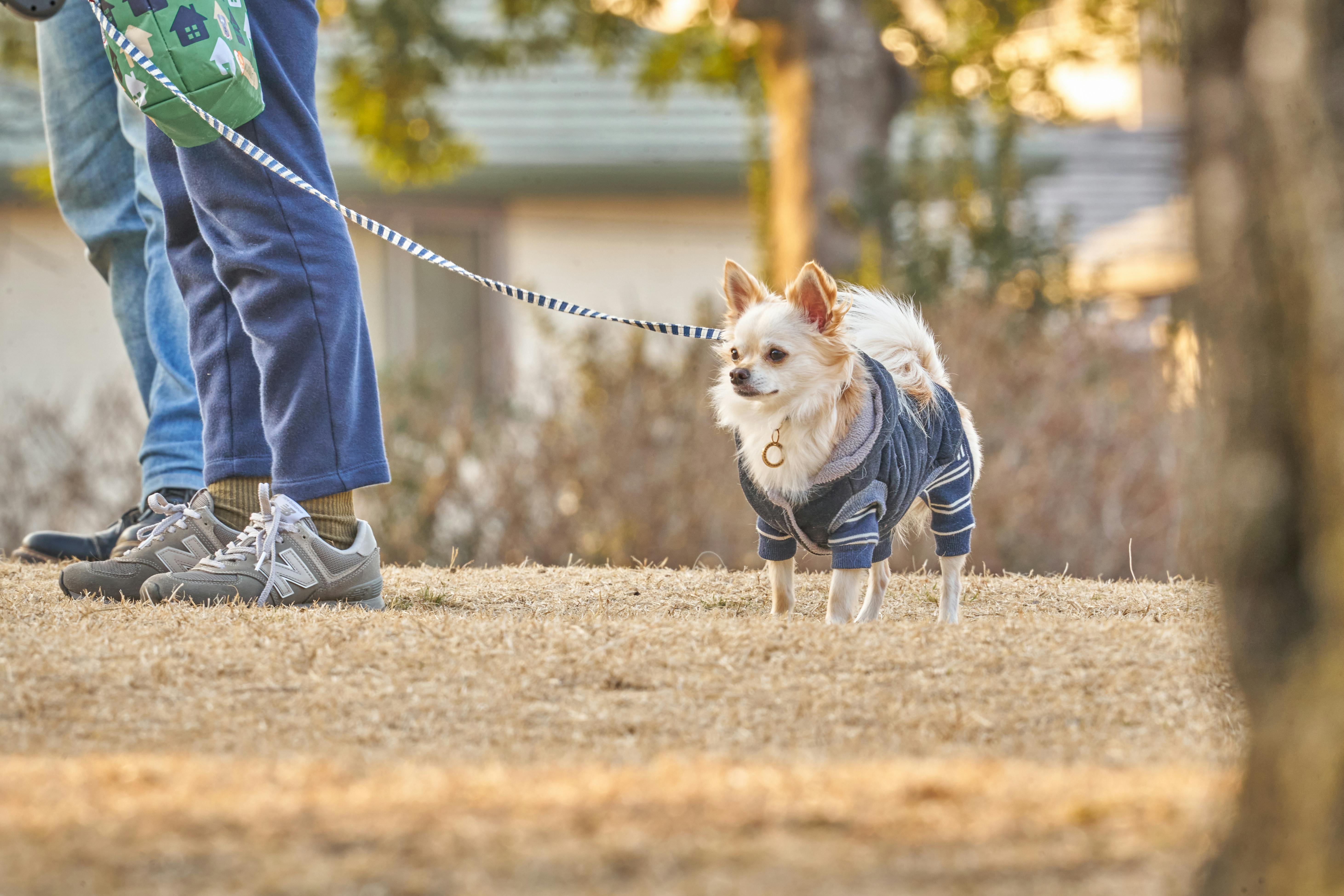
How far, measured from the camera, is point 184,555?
3732 millimetres

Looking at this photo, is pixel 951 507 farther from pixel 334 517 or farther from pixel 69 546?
pixel 69 546

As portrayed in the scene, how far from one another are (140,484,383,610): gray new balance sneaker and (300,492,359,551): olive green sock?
0.06 ft

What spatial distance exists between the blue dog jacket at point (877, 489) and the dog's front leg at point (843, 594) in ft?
0.11

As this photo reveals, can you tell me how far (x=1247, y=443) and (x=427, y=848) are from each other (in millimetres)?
1081

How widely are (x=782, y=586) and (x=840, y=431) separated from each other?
1.59ft

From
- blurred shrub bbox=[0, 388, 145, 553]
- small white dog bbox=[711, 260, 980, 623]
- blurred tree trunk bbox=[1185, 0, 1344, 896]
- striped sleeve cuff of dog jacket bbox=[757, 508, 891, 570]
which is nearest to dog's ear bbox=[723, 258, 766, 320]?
small white dog bbox=[711, 260, 980, 623]

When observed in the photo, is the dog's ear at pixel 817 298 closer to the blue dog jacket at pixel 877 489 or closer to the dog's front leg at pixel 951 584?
the blue dog jacket at pixel 877 489

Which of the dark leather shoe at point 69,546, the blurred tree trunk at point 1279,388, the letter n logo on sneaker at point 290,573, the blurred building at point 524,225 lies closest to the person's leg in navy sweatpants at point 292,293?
the letter n logo on sneaker at point 290,573

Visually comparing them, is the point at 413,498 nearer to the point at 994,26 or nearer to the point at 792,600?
the point at 792,600

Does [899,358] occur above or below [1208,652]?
above

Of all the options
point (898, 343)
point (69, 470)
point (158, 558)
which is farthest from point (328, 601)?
point (69, 470)

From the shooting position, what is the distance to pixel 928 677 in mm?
2740

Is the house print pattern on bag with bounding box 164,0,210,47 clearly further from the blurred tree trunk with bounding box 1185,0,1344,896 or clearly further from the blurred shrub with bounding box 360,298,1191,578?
the blurred shrub with bounding box 360,298,1191,578

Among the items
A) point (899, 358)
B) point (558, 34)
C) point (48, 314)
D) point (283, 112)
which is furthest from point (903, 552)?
point (48, 314)
